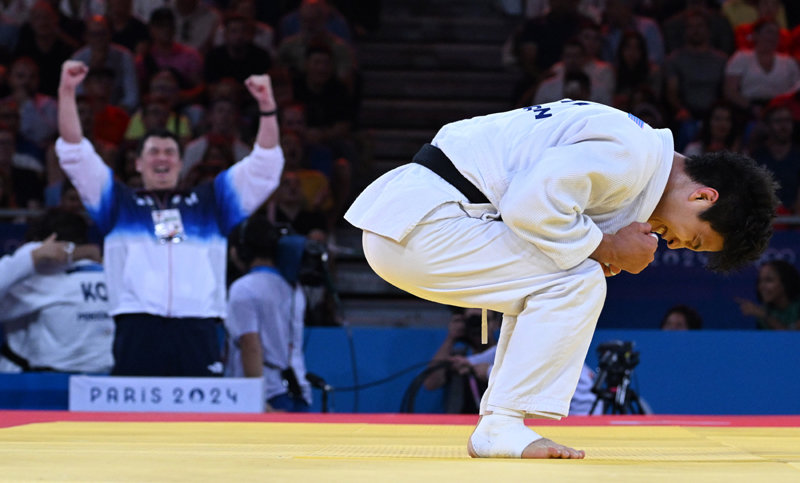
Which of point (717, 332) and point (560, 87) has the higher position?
point (560, 87)

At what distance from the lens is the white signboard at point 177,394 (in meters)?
4.51

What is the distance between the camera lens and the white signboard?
4508 millimetres

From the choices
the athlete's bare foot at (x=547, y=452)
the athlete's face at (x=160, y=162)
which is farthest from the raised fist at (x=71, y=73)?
the athlete's bare foot at (x=547, y=452)

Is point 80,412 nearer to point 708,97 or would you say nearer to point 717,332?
point 717,332

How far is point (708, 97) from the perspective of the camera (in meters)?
7.91

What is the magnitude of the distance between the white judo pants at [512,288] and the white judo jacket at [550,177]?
44mm

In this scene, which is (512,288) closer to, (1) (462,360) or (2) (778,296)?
(1) (462,360)

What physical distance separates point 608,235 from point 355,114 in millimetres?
5488

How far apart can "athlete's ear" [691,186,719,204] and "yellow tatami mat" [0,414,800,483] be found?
61 centimetres

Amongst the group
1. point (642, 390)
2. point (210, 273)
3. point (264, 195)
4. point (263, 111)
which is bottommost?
point (642, 390)

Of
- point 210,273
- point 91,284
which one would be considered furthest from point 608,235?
point 91,284

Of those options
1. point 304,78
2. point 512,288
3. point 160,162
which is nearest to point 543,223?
point 512,288

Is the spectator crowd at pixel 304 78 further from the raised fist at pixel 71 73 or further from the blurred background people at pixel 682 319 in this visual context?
the blurred background people at pixel 682 319

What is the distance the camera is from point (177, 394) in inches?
178
